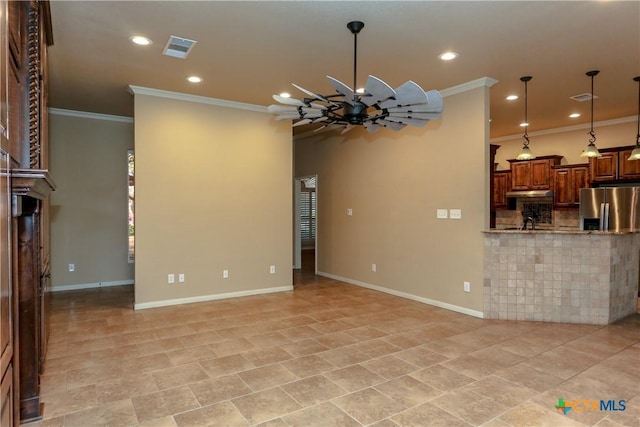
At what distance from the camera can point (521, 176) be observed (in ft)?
25.5

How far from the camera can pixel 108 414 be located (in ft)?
8.27

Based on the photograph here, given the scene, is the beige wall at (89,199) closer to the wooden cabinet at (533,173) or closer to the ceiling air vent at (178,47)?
the ceiling air vent at (178,47)

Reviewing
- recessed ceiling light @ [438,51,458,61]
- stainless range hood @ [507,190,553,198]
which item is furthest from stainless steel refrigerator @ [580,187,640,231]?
recessed ceiling light @ [438,51,458,61]

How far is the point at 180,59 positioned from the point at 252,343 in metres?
3.01

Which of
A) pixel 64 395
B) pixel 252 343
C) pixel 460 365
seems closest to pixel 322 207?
→ pixel 252 343

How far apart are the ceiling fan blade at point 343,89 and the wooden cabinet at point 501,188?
6.03 meters

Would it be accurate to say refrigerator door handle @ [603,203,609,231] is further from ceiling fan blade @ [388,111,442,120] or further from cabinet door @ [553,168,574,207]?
ceiling fan blade @ [388,111,442,120]

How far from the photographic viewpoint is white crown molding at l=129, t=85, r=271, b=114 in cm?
504

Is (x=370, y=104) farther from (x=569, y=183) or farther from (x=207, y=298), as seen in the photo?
(x=569, y=183)

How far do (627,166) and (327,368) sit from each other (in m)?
6.22

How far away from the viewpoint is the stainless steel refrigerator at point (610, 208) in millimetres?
6176

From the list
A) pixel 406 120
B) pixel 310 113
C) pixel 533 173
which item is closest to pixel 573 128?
pixel 533 173

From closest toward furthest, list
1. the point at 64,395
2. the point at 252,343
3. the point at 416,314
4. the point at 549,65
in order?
the point at 64,395, the point at 252,343, the point at 549,65, the point at 416,314

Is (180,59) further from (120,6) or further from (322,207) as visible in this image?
(322,207)
